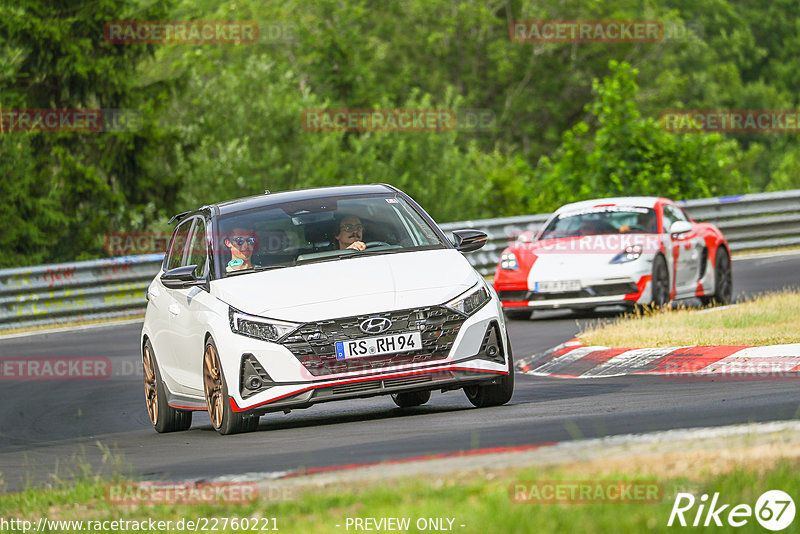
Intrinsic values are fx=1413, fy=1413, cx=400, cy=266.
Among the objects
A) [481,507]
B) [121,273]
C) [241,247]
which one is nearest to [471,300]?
[241,247]

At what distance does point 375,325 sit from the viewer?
8.73 m

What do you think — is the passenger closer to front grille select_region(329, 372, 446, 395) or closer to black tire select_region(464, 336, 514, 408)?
front grille select_region(329, 372, 446, 395)

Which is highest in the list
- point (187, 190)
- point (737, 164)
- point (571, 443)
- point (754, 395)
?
point (571, 443)

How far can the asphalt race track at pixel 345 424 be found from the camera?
7.17m

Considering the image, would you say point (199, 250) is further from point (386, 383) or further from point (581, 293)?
point (581, 293)

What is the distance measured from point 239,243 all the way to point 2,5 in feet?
81.0

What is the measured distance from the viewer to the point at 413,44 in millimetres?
65875

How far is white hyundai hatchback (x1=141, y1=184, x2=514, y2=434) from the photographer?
8750mm

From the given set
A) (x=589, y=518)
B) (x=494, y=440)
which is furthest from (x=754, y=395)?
(x=589, y=518)

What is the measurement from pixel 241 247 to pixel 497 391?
6.75 ft

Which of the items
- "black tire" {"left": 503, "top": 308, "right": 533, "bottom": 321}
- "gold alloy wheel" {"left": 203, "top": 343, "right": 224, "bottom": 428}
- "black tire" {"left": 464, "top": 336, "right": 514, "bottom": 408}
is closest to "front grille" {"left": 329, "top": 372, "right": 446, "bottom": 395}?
"black tire" {"left": 464, "top": 336, "right": 514, "bottom": 408}

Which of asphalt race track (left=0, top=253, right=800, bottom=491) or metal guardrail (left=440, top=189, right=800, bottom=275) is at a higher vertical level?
asphalt race track (left=0, top=253, right=800, bottom=491)

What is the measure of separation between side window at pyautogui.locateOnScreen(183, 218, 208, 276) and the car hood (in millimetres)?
776

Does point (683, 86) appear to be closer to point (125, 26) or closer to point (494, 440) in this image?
point (125, 26)
